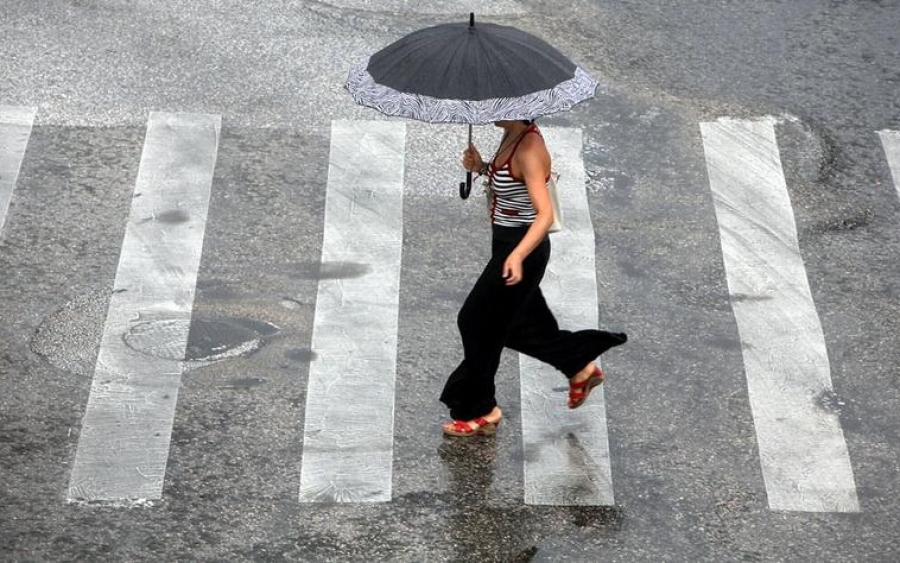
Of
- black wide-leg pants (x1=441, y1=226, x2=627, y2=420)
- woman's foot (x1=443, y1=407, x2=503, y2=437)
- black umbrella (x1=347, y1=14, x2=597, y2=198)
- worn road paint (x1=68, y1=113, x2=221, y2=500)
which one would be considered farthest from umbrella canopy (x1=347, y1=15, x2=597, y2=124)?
worn road paint (x1=68, y1=113, x2=221, y2=500)

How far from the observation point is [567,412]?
27.3 feet

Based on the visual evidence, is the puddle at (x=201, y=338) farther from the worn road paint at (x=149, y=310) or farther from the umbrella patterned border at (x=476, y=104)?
the umbrella patterned border at (x=476, y=104)

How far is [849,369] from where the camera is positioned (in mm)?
8781

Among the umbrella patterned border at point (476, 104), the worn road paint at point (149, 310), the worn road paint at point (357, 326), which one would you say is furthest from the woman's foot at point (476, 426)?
the umbrella patterned border at point (476, 104)

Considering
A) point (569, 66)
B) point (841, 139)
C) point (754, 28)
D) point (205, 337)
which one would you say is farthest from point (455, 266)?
point (754, 28)

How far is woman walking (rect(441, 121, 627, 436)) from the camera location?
745cm

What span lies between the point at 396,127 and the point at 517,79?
3.48m

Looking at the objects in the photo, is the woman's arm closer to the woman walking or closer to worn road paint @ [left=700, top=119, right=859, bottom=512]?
the woman walking

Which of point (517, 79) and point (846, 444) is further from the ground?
point (517, 79)

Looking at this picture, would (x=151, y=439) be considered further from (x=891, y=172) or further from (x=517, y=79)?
(x=891, y=172)

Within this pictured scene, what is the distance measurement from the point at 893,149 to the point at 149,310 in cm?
505

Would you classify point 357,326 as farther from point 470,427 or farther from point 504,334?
point 504,334

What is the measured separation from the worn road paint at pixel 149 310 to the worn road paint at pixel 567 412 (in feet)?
5.92

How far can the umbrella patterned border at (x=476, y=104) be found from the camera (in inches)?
283
